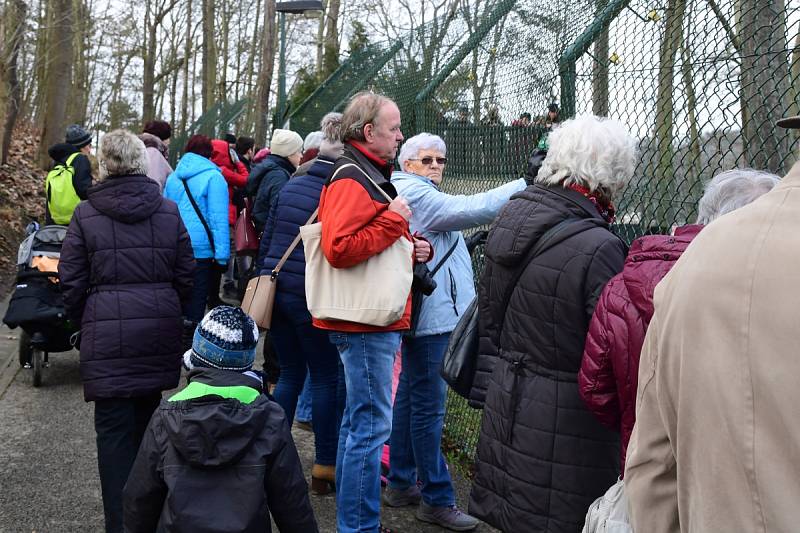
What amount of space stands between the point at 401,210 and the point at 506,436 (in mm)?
1059

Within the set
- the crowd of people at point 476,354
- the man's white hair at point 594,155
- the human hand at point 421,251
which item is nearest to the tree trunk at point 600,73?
the crowd of people at point 476,354

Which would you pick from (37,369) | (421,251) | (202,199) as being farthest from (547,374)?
(37,369)

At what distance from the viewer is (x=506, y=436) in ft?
9.98

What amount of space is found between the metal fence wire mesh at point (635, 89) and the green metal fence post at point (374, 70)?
4.95 feet

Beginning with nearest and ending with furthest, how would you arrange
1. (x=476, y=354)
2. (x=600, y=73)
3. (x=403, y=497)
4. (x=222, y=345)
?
(x=222, y=345) < (x=476, y=354) < (x=600, y=73) < (x=403, y=497)

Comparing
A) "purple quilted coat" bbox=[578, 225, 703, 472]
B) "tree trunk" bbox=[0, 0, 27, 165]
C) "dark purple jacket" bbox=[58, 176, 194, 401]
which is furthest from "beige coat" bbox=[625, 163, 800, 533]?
"tree trunk" bbox=[0, 0, 27, 165]

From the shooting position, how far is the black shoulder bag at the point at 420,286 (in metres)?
3.91

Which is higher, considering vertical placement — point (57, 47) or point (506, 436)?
point (57, 47)

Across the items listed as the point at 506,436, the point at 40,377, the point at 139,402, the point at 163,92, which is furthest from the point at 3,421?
the point at 163,92

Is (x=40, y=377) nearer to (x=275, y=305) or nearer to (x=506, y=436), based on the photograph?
(x=275, y=305)

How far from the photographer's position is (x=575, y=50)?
368cm

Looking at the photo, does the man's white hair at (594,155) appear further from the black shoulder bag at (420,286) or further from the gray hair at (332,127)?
the gray hair at (332,127)

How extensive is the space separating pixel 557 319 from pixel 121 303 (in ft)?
6.83

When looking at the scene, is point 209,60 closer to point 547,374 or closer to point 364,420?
point 364,420
